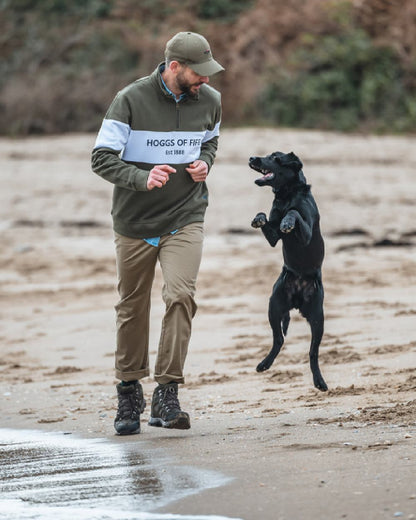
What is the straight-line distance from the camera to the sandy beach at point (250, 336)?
4352 mm

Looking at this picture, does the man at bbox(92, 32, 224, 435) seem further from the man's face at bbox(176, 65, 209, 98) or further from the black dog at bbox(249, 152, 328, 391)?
the black dog at bbox(249, 152, 328, 391)

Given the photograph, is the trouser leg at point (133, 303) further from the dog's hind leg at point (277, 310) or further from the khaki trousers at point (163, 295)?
the dog's hind leg at point (277, 310)

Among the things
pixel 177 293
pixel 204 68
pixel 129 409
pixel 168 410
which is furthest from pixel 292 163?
pixel 129 409

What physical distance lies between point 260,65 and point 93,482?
2111 centimetres

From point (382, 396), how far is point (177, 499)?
2004 millimetres

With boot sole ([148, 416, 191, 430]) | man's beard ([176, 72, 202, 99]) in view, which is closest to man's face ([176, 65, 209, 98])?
man's beard ([176, 72, 202, 99])

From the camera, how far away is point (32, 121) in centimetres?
2302

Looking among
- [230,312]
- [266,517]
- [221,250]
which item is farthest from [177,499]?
[221,250]

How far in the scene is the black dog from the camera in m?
4.89

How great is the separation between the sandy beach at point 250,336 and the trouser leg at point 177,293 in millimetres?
375

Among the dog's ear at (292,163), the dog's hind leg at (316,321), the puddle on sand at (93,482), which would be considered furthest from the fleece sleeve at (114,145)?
the puddle on sand at (93,482)

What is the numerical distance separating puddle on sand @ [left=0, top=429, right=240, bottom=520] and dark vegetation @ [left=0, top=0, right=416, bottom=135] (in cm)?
1662

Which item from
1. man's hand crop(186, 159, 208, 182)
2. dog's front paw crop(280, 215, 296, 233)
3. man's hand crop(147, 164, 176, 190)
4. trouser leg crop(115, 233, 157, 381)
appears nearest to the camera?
dog's front paw crop(280, 215, 296, 233)

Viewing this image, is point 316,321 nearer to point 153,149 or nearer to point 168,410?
point 168,410
